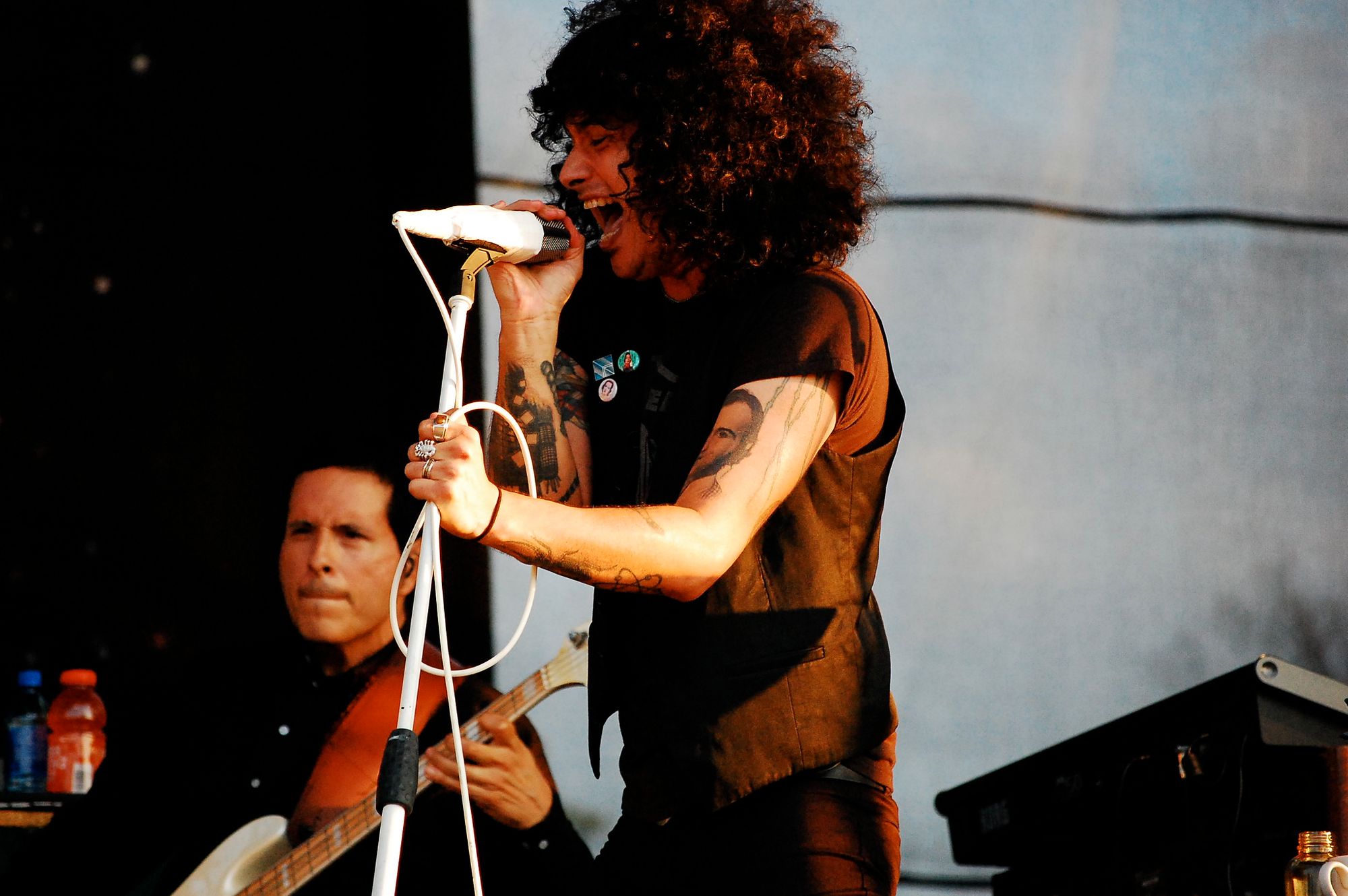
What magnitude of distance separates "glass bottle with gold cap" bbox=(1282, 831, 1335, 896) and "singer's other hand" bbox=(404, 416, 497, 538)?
3.59ft

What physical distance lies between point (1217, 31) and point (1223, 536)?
3.57 ft

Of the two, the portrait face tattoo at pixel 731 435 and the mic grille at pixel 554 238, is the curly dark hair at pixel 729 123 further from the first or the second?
the portrait face tattoo at pixel 731 435

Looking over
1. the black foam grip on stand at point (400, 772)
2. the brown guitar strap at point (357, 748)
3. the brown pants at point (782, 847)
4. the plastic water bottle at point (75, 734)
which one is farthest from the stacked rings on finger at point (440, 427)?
the plastic water bottle at point (75, 734)

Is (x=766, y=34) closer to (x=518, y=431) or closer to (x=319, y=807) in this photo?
(x=518, y=431)

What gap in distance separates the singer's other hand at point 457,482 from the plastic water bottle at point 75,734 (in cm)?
211

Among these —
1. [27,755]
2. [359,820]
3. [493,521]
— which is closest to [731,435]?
[493,521]

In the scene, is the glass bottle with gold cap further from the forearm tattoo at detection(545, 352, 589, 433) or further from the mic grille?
the mic grille

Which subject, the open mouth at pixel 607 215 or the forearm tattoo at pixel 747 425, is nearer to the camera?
the forearm tattoo at pixel 747 425

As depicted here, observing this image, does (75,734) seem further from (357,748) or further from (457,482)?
(457,482)

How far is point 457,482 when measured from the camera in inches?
43.3

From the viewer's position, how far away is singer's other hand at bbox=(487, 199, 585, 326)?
1.52 metres

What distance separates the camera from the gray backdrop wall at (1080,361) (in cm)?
283

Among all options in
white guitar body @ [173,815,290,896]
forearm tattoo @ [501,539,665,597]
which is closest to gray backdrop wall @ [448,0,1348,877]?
white guitar body @ [173,815,290,896]

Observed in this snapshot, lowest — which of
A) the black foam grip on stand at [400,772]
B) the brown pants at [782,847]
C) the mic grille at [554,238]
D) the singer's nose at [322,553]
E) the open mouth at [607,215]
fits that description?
the brown pants at [782,847]
